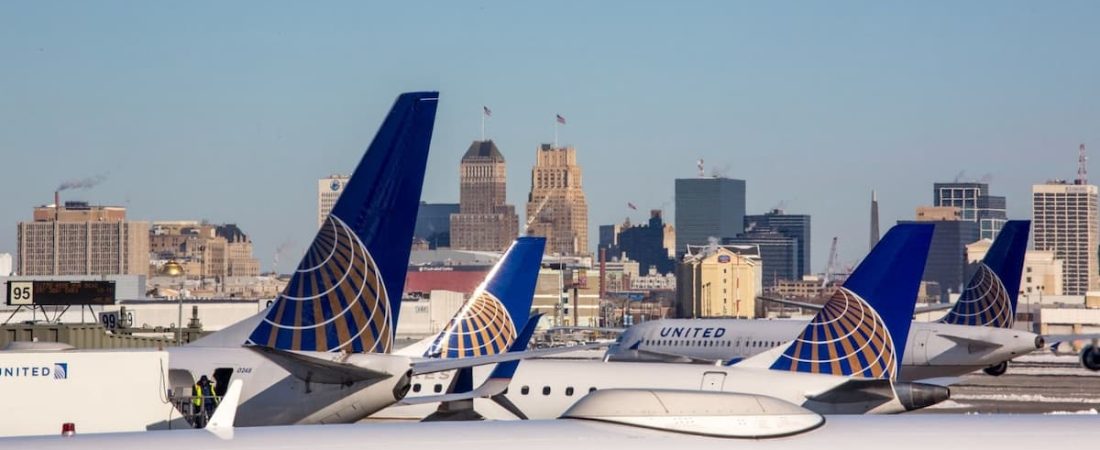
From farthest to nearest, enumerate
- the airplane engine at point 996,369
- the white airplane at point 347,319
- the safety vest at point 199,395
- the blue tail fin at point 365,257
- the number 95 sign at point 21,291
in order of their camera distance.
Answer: the airplane engine at point 996,369, the number 95 sign at point 21,291, the safety vest at point 199,395, the blue tail fin at point 365,257, the white airplane at point 347,319

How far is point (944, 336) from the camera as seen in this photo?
215 feet

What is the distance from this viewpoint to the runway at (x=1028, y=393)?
63091 millimetres

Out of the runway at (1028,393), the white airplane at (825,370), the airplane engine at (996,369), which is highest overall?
the white airplane at (825,370)

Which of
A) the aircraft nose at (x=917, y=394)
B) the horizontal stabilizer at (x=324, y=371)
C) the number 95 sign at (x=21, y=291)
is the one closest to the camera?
the horizontal stabilizer at (x=324, y=371)

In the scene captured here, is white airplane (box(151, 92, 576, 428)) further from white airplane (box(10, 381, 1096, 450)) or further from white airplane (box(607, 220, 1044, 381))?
white airplane (box(607, 220, 1044, 381))

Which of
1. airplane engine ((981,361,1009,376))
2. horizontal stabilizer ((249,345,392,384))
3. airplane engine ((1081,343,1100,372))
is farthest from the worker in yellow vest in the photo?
airplane engine ((981,361,1009,376))

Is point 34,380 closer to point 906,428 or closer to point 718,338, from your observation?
point 906,428

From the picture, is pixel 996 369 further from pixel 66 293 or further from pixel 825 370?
pixel 66 293

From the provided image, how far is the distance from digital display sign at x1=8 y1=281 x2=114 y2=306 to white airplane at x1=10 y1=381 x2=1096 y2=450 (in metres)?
52.7

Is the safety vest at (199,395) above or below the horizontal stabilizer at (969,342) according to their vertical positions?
above

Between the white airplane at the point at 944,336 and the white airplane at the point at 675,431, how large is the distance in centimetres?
5210

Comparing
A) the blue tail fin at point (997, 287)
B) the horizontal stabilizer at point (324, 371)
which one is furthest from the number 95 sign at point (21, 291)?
the horizontal stabilizer at point (324, 371)

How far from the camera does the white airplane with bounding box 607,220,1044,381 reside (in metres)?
65.5

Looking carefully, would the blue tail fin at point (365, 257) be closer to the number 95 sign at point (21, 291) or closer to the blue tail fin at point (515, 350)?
the blue tail fin at point (515, 350)
